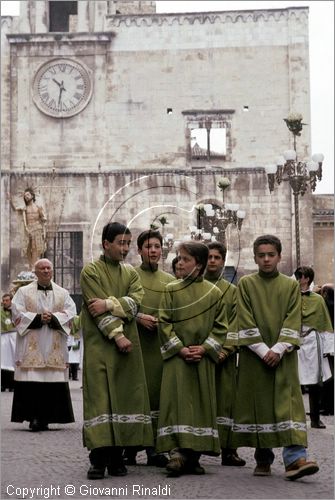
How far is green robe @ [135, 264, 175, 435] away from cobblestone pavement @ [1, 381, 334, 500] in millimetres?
587

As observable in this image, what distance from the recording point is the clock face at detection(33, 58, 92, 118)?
39844mm

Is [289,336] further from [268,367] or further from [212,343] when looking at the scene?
[212,343]

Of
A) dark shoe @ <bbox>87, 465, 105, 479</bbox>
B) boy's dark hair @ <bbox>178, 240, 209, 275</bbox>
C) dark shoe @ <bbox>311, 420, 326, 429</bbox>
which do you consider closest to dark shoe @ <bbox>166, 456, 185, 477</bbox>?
dark shoe @ <bbox>87, 465, 105, 479</bbox>

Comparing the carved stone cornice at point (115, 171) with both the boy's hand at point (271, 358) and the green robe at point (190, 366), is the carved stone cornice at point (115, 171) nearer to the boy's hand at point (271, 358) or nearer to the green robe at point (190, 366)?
the green robe at point (190, 366)

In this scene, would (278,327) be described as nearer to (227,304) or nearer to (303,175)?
(227,304)

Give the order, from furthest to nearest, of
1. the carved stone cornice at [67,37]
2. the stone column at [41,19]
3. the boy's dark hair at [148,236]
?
1. the stone column at [41,19]
2. the carved stone cornice at [67,37]
3. the boy's dark hair at [148,236]

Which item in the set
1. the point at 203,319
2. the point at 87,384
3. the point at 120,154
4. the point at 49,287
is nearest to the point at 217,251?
the point at 203,319

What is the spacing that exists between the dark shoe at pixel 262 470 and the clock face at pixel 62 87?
32940 millimetres

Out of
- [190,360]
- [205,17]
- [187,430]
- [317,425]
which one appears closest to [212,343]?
[190,360]

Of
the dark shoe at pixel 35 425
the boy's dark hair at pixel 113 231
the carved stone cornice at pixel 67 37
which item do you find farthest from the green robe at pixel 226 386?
the carved stone cornice at pixel 67 37

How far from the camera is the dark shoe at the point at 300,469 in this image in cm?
749

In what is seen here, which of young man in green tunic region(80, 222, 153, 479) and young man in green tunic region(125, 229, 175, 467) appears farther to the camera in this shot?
young man in green tunic region(125, 229, 175, 467)

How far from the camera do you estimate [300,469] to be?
24.6 ft

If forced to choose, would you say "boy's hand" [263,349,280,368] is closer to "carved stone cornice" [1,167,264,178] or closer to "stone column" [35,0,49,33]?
"carved stone cornice" [1,167,264,178]
